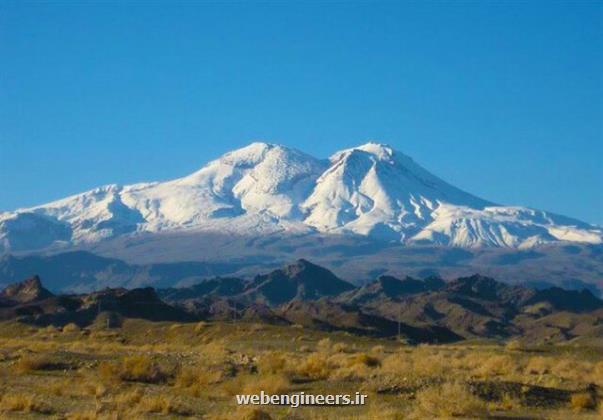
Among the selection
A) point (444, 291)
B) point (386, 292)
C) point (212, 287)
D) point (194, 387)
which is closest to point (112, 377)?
point (194, 387)

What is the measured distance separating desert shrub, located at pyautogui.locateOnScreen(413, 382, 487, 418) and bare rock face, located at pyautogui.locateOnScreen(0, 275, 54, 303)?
260 ft

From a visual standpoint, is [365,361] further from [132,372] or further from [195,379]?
[132,372]

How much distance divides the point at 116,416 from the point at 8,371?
A: 905 centimetres

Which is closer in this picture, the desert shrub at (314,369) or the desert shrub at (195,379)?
the desert shrub at (195,379)

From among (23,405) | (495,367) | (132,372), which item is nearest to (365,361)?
(495,367)

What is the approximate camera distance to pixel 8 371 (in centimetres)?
2519

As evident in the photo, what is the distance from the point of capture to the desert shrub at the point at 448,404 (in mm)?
18922

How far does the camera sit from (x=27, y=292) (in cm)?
10225

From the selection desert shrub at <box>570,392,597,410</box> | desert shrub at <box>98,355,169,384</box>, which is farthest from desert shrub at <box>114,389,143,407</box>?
desert shrub at <box>570,392,597,410</box>

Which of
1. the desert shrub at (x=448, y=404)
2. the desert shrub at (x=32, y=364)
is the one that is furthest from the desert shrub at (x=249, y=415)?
the desert shrub at (x=32, y=364)

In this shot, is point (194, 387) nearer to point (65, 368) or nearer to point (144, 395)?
point (144, 395)

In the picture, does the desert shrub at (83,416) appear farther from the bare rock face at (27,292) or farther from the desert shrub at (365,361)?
the bare rock face at (27,292)

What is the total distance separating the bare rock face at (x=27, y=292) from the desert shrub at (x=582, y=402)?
79070 mm

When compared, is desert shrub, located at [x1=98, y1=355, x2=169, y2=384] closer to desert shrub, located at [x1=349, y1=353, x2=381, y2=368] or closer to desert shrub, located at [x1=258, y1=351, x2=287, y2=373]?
desert shrub, located at [x1=258, y1=351, x2=287, y2=373]
